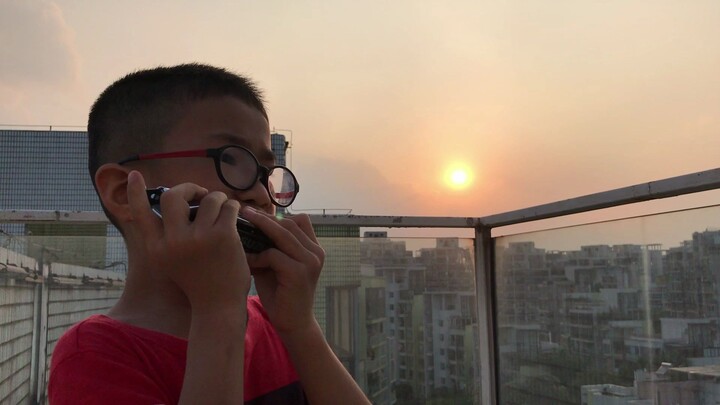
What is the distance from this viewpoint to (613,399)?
2186mm

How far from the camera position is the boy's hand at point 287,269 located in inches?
41.3

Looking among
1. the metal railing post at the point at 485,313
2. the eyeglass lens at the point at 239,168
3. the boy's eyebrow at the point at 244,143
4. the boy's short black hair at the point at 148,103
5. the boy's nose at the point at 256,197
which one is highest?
the boy's short black hair at the point at 148,103

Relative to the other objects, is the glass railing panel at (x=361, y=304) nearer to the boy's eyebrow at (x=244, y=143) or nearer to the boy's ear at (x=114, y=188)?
the boy's ear at (x=114, y=188)

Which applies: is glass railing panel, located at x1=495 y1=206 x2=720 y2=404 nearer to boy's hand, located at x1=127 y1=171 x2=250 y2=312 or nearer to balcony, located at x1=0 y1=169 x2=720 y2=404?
balcony, located at x1=0 y1=169 x2=720 y2=404

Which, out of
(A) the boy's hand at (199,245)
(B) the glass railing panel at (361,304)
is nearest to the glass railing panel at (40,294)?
(B) the glass railing panel at (361,304)

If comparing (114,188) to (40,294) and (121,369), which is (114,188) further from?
(40,294)

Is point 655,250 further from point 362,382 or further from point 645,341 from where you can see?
point 362,382

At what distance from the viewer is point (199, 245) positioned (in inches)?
33.5

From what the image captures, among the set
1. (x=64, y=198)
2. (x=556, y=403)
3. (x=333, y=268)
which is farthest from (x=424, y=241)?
(x=64, y=198)

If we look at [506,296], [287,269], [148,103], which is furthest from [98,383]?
[506,296]

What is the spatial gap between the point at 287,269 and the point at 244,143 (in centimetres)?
29

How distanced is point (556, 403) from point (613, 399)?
36 cm

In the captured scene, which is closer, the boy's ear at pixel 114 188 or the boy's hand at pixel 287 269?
the boy's hand at pixel 287 269

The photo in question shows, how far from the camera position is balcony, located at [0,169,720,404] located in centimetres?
192
